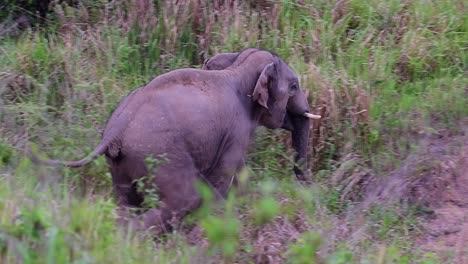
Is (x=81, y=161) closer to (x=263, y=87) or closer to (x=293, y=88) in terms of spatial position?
(x=263, y=87)

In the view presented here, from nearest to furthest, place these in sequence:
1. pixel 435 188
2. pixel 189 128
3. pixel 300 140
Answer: pixel 189 128 < pixel 435 188 < pixel 300 140

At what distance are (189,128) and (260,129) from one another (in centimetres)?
136

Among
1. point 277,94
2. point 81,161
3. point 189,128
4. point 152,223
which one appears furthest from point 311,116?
point 81,161

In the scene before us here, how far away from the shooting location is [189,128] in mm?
5980

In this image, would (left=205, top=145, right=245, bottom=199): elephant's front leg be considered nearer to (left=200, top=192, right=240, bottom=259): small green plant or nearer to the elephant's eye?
the elephant's eye

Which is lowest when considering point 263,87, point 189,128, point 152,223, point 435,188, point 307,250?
point 435,188

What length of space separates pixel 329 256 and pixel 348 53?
3007 mm

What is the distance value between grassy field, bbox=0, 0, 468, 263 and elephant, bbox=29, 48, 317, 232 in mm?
157

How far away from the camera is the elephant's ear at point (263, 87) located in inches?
254

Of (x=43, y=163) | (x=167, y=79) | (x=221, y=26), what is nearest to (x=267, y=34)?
(x=221, y=26)

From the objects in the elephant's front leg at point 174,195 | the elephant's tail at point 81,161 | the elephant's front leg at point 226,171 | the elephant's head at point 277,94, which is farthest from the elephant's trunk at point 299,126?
the elephant's tail at point 81,161

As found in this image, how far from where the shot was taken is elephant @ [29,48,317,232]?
5812 mm

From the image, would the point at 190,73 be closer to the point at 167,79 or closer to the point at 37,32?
the point at 167,79

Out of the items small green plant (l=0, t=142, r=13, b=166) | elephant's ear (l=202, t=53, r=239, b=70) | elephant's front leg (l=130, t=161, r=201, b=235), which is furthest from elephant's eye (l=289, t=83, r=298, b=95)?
small green plant (l=0, t=142, r=13, b=166)
